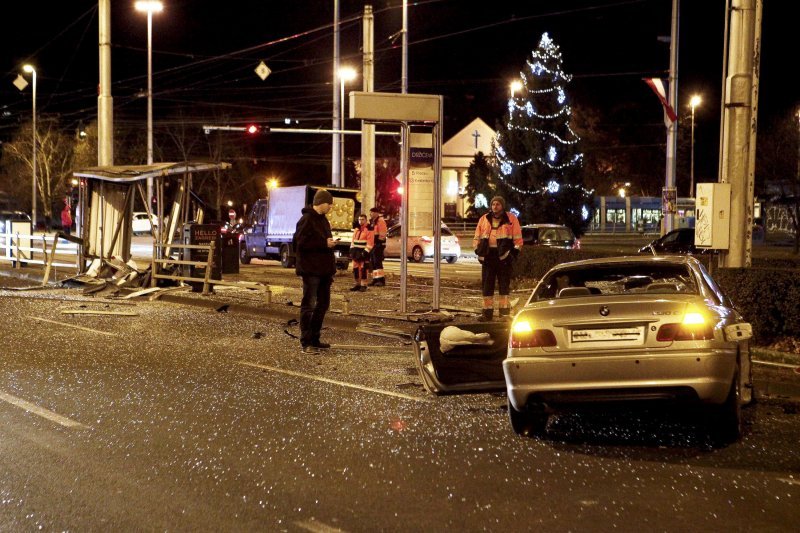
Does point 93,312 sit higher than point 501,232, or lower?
lower

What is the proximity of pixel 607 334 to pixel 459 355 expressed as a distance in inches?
112

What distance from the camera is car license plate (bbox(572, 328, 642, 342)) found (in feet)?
22.6

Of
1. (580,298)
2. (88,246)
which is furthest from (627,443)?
(88,246)

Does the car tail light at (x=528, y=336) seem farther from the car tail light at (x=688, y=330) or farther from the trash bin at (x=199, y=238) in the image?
the trash bin at (x=199, y=238)

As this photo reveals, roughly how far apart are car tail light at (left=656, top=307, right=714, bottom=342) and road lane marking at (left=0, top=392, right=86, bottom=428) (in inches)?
181

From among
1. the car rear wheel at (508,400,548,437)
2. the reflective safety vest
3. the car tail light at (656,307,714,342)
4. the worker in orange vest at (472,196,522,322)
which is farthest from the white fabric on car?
the reflective safety vest

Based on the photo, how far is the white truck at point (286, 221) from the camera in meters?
31.6

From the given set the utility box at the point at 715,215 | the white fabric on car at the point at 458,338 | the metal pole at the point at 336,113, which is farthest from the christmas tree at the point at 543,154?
the white fabric on car at the point at 458,338

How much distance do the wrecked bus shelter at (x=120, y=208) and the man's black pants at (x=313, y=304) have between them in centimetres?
958

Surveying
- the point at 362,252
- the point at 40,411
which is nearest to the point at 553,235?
the point at 362,252

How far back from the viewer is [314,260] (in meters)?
11.9

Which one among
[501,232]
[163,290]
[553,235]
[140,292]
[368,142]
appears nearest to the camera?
[501,232]

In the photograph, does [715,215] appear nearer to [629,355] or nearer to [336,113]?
[629,355]

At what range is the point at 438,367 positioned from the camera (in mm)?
9516
